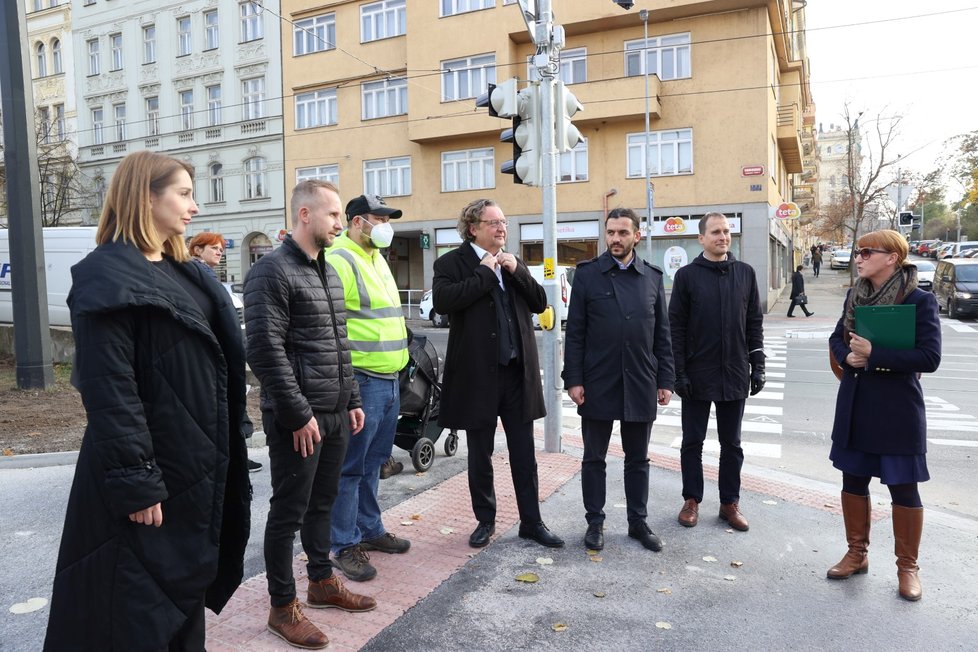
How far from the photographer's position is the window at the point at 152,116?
36.5 m

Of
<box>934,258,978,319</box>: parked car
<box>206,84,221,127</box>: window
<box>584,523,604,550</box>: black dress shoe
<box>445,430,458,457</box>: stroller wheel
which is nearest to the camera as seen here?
<box>584,523,604,550</box>: black dress shoe

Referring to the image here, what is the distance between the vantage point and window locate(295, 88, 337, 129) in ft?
104

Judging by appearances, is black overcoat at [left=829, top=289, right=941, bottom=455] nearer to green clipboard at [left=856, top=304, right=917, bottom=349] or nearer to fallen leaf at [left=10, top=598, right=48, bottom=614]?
green clipboard at [left=856, top=304, right=917, bottom=349]

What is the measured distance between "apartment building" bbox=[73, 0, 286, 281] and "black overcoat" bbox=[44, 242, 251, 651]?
3226 cm

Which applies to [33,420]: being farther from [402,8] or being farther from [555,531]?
[402,8]

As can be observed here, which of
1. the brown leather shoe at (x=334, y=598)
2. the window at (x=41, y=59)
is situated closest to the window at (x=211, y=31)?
the window at (x=41, y=59)

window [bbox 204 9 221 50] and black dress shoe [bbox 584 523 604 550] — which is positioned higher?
window [bbox 204 9 221 50]

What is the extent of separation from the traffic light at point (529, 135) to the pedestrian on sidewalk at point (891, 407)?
3.48 m

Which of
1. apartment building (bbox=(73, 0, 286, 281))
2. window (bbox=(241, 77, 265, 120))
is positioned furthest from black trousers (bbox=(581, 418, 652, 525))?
window (bbox=(241, 77, 265, 120))

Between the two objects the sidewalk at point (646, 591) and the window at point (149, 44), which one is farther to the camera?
the window at point (149, 44)

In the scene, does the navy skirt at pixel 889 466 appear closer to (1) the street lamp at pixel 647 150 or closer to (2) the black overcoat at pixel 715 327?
(2) the black overcoat at pixel 715 327

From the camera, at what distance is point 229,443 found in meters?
2.69

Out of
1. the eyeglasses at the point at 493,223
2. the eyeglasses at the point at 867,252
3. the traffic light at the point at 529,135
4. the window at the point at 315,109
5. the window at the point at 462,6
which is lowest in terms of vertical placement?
the eyeglasses at the point at 867,252

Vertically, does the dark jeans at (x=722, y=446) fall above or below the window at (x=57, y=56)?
below
